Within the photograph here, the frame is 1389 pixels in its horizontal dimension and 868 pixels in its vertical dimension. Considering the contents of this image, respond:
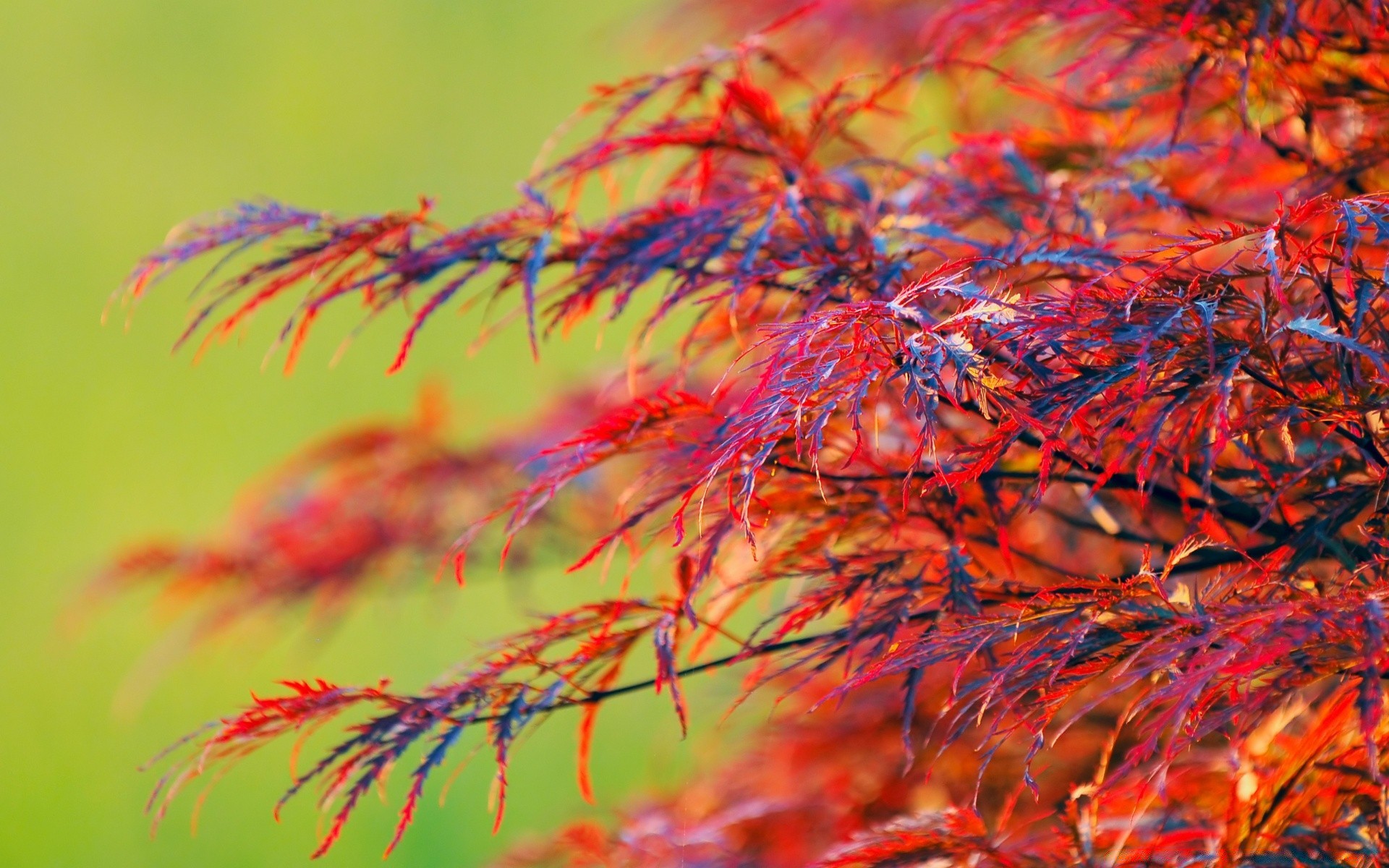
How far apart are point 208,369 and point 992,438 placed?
4.02 m

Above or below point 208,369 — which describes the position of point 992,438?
below

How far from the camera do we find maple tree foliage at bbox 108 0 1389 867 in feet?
1.93

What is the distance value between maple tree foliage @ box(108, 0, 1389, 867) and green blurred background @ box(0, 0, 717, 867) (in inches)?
59.1

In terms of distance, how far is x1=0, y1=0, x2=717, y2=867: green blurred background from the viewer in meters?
3.02

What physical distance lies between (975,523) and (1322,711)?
0.86 feet

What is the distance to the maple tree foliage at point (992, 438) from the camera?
59 cm

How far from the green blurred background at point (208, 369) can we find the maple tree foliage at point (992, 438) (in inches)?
59.1

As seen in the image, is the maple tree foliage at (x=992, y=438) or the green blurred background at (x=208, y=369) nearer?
the maple tree foliage at (x=992, y=438)

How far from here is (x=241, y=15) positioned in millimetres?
4789

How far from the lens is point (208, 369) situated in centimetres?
412

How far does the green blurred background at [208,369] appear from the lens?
3023 millimetres

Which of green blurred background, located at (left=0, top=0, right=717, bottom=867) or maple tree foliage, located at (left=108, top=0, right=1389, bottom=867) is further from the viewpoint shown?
green blurred background, located at (left=0, top=0, right=717, bottom=867)

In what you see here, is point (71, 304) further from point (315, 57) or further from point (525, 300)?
point (525, 300)

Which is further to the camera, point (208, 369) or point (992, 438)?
point (208, 369)
